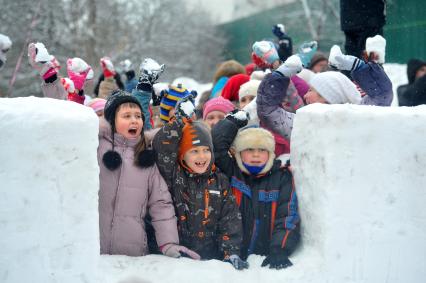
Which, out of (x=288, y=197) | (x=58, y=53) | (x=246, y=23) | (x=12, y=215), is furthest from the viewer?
(x=246, y=23)

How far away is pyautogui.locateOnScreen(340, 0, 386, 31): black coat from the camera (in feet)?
15.8

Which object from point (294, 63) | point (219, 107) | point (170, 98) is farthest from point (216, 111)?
point (294, 63)

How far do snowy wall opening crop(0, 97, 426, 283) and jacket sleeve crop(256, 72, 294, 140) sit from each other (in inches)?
23.5

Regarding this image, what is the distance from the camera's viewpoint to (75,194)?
102 inches

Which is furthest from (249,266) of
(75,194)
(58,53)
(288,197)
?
(58,53)

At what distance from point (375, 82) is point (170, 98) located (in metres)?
1.34

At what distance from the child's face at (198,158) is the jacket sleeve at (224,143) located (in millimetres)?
216

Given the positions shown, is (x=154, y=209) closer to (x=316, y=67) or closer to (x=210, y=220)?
(x=210, y=220)

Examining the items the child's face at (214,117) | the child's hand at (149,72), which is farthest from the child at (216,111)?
the child's hand at (149,72)

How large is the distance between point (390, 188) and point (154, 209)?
129cm

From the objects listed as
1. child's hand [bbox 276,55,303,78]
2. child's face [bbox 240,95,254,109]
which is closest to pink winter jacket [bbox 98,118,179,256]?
child's hand [bbox 276,55,303,78]

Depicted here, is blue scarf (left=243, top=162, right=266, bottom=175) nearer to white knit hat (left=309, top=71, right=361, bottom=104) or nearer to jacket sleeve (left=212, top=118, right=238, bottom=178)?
jacket sleeve (left=212, top=118, right=238, bottom=178)

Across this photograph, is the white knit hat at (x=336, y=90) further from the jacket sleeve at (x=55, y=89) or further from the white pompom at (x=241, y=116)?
the jacket sleeve at (x=55, y=89)

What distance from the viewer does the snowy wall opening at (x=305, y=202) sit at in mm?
2506
